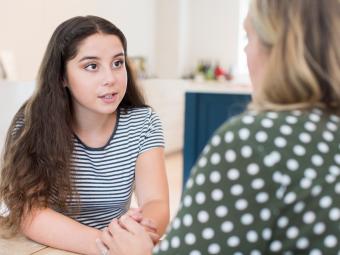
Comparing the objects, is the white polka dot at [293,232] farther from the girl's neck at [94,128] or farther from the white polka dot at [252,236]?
the girl's neck at [94,128]

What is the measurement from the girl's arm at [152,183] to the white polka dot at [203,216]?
0.60m

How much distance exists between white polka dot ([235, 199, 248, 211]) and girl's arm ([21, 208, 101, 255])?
1.60 ft

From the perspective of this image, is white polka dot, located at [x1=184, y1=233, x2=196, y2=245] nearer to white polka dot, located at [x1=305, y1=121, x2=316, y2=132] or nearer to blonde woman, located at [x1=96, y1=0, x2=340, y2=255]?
blonde woman, located at [x1=96, y1=0, x2=340, y2=255]

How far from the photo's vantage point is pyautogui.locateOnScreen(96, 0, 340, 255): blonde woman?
0.57 meters

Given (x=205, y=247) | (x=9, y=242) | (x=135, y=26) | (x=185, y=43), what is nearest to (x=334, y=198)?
(x=205, y=247)

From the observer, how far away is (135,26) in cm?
489

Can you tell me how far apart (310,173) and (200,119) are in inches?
96.4

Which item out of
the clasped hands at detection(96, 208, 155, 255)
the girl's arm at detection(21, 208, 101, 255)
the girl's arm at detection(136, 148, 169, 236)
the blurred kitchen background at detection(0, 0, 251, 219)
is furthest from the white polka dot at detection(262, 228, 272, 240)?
the blurred kitchen background at detection(0, 0, 251, 219)

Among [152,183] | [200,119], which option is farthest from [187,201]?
[200,119]

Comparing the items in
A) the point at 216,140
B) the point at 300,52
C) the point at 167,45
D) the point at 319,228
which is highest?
the point at 300,52

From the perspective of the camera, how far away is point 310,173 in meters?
0.57

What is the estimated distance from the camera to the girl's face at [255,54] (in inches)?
25.9

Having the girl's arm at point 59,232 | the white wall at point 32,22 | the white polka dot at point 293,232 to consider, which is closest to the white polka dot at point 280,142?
the white polka dot at point 293,232

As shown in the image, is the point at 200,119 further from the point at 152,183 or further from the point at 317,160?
the point at 317,160
